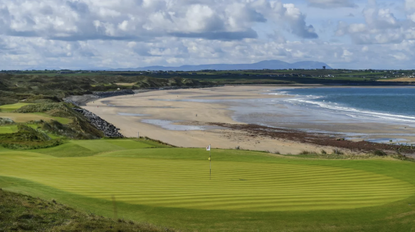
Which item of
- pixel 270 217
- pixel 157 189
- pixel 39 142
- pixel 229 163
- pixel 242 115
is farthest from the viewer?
pixel 242 115

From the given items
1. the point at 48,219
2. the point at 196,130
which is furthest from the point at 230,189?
the point at 196,130

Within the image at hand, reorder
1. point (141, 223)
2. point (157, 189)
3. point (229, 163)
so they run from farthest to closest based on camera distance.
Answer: point (229, 163) → point (157, 189) → point (141, 223)

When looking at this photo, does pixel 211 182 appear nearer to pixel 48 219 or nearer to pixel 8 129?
pixel 48 219

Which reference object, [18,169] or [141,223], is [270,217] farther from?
[18,169]

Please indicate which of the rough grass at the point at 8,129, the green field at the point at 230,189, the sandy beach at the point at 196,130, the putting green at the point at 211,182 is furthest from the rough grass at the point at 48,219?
the sandy beach at the point at 196,130

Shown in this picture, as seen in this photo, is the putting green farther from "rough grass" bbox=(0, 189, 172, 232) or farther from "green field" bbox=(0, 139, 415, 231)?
"rough grass" bbox=(0, 189, 172, 232)

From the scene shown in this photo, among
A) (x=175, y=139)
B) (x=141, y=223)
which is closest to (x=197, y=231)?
(x=141, y=223)
